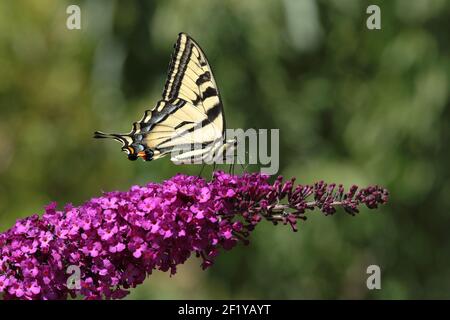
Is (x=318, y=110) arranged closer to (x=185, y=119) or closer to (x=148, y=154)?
(x=185, y=119)

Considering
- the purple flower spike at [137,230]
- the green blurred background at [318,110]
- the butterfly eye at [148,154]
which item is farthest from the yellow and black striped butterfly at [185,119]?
the green blurred background at [318,110]

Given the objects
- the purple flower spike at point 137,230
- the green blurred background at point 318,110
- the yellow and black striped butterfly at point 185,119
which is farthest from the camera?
the green blurred background at point 318,110

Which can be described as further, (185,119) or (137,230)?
(185,119)

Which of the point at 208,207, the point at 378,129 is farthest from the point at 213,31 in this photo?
the point at 208,207

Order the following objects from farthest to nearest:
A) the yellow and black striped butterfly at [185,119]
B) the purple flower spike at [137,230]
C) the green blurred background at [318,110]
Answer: the green blurred background at [318,110] → the yellow and black striped butterfly at [185,119] → the purple flower spike at [137,230]

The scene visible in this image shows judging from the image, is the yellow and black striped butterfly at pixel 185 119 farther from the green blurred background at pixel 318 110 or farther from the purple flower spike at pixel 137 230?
the green blurred background at pixel 318 110

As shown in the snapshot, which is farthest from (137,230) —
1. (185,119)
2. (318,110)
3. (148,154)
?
(318,110)
